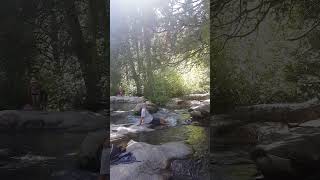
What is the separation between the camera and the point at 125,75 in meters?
3.57

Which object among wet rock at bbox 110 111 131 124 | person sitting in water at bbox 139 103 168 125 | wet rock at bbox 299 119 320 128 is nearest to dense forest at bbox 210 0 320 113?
wet rock at bbox 299 119 320 128

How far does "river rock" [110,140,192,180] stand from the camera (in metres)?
3.51

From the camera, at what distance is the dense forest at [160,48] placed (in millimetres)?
3566

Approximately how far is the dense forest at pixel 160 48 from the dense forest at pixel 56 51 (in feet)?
0.39

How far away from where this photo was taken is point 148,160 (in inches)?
139

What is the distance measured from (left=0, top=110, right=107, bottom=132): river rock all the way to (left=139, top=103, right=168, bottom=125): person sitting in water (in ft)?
0.99

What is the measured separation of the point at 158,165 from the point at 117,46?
0.99 metres

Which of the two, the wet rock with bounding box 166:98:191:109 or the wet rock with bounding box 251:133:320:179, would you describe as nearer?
the wet rock with bounding box 251:133:320:179

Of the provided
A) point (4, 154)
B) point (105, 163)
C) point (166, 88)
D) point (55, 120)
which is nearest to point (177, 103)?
point (166, 88)

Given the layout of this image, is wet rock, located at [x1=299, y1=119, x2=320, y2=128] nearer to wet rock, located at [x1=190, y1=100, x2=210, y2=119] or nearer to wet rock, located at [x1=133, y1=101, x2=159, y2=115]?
wet rock, located at [x1=190, y1=100, x2=210, y2=119]

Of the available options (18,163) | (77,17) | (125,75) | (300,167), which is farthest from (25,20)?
(300,167)

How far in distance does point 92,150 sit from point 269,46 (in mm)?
1626

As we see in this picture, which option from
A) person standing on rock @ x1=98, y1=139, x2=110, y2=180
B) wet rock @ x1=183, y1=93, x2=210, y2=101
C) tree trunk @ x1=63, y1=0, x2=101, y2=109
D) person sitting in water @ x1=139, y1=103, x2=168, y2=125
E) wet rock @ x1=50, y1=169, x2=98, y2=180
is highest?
tree trunk @ x1=63, y1=0, x2=101, y2=109

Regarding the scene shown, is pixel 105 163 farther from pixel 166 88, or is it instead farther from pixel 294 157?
pixel 294 157
